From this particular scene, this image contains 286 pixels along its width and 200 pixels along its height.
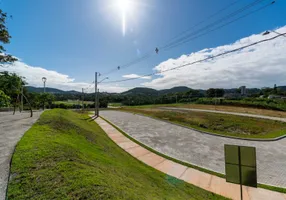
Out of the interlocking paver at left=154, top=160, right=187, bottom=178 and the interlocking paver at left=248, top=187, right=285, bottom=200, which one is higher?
the interlocking paver at left=154, top=160, right=187, bottom=178

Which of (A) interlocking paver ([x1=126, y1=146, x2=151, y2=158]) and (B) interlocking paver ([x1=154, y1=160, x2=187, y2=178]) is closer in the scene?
(B) interlocking paver ([x1=154, y1=160, x2=187, y2=178])

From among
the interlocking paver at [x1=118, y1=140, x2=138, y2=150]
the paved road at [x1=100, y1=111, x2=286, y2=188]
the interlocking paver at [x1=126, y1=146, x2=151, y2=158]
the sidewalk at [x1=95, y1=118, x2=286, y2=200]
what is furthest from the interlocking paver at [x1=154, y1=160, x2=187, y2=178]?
the interlocking paver at [x1=118, y1=140, x2=138, y2=150]

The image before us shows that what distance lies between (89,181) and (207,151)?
7.92m

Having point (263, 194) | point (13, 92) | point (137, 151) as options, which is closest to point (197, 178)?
point (263, 194)

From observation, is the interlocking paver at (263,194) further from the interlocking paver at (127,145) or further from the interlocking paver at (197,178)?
the interlocking paver at (127,145)

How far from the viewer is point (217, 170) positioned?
6797mm

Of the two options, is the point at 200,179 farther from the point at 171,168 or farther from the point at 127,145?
the point at 127,145

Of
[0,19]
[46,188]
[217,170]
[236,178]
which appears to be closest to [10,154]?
[46,188]

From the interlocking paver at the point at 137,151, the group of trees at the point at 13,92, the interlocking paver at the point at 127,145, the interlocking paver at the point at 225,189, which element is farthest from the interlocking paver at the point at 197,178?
the group of trees at the point at 13,92

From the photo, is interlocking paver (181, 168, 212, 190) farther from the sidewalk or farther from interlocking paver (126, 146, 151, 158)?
interlocking paver (126, 146, 151, 158)

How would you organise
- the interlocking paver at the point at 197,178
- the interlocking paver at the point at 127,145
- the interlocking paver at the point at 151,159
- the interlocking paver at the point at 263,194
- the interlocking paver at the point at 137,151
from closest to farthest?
the interlocking paver at the point at 263,194
the interlocking paver at the point at 197,178
the interlocking paver at the point at 151,159
the interlocking paver at the point at 137,151
the interlocking paver at the point at 127,145

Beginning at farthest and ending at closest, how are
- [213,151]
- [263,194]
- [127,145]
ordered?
1. [127,145]
2. [213,151]
3. [263,194]

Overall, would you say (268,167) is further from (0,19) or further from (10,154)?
(0,19)

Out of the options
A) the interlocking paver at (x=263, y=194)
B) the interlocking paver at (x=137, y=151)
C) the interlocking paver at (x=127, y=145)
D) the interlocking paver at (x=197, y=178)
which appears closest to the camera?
the interlocking paver at (x=263, y=194)
